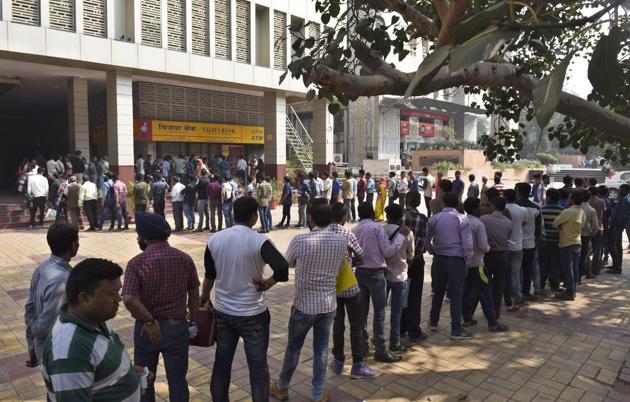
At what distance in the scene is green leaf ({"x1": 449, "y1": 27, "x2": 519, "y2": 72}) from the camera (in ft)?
3.64

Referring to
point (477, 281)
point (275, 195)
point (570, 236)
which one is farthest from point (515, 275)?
point (275, 195)

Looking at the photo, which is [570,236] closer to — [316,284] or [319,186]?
[316,284]

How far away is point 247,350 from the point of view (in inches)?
131

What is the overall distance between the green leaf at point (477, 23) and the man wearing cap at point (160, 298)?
2.37 m

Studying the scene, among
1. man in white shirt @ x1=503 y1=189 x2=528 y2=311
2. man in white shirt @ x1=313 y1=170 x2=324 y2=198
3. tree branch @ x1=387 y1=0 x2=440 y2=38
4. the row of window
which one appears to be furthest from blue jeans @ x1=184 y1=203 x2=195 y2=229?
tree branch @ x1=387 y1=0 x2=440 y2=38

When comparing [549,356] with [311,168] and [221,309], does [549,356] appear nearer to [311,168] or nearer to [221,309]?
[221,309]

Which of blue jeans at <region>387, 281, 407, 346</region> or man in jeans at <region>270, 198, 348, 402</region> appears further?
blue jeans at <region>387, 281, 407, 346</region>

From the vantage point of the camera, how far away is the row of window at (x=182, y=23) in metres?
14.0

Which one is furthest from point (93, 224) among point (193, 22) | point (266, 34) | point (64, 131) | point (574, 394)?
point (64, 131)

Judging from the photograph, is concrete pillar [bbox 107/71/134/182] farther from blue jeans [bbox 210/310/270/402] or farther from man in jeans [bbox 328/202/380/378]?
blue jeans [bbox 210/310/270/402]

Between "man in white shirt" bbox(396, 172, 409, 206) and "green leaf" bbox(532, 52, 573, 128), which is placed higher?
"green leaf" bbox(532, 52, 573, 128)

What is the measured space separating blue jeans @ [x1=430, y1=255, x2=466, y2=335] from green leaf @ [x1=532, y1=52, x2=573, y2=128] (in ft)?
13.5

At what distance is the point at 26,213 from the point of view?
14.1 meters

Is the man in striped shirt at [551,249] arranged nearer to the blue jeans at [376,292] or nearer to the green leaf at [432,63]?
the blue jeans at [376,292]
